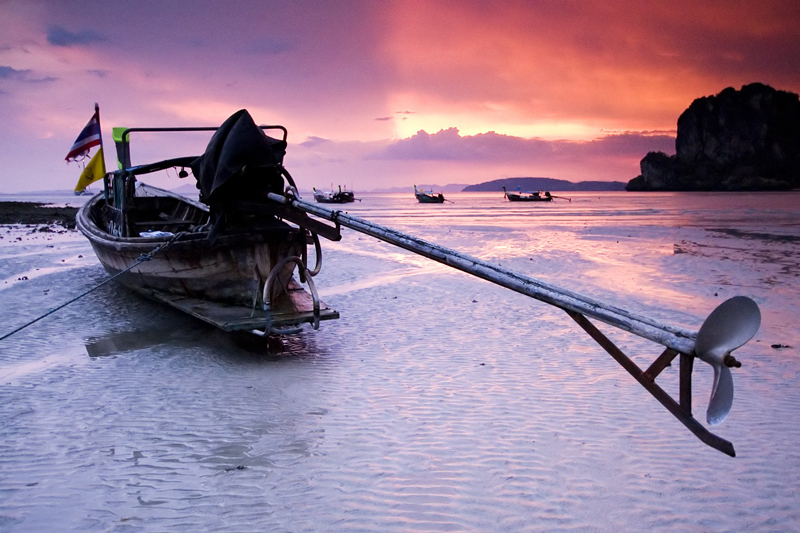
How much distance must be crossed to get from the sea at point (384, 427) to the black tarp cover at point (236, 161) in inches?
84.2

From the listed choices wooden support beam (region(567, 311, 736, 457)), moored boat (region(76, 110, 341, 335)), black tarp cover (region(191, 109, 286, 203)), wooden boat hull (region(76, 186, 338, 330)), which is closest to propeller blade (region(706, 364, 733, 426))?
wooden support beam (region(567, 311, 736, 457))

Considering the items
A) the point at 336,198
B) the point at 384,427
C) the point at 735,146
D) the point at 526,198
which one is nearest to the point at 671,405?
the point at 384,427

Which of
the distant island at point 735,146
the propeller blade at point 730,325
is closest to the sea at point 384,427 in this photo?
the propeller blade at point 730,325

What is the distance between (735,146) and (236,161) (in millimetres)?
165324

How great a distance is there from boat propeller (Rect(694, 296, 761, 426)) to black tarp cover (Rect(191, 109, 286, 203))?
16.2 feet

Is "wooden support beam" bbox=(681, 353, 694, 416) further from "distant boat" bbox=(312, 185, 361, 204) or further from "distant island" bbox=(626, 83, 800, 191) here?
"distant island" bbox=(626, 83, 800, 191)

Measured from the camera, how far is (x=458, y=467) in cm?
395

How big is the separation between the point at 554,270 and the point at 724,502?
970 centimetres

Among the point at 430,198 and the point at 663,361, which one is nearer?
the point at 663,361

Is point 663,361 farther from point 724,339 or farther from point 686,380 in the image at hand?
Result: point 724,339

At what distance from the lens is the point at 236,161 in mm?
6020

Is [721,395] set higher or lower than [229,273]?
lower

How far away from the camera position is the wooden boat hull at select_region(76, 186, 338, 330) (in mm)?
6539

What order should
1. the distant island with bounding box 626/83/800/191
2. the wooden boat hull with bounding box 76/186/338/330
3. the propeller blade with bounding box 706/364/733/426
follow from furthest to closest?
the distant island with bounding box 626/83/800/191 → the wooden boat hull with bounding box 76/186/338/330 → the propeller blade with bounding box 706/364/733/426
